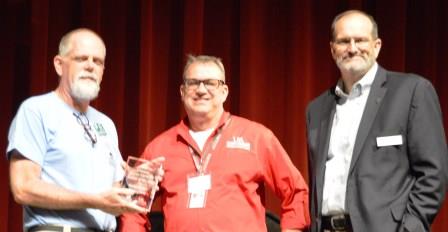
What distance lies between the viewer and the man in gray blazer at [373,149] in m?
2.79

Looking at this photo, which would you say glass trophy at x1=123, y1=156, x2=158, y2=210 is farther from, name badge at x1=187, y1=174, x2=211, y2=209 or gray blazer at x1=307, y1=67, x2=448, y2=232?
gray blazer at x1=307, y1=67, x2=448, y2=232

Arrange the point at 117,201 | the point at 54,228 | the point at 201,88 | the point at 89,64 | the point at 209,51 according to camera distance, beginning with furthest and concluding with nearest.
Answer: the point at 209,51
the point at 201,88
the point at 89,64
the point at 54,228
the point at 117,201

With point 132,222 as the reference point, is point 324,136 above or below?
above

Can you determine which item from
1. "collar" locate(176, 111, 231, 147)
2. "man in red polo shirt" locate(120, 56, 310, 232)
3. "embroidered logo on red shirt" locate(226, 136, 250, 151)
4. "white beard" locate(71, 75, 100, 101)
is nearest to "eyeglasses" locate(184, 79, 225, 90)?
"man in red polo shirt" locate(120, 56, 310, 232)

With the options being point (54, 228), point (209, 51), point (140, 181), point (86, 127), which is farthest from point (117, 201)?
point (209, 51)

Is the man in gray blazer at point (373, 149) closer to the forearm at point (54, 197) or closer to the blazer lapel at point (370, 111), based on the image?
the blazer lapel at point (370, 111)

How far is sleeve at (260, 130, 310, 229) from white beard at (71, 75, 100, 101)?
853mm

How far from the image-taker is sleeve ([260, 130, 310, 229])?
330cm

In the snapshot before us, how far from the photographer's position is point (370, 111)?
294 centimetres


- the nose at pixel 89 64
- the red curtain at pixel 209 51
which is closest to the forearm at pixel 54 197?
the nose at pixel 89 64

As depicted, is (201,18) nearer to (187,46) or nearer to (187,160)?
(187,46)

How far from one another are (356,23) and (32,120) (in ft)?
4.62

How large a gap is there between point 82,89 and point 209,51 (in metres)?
1.76

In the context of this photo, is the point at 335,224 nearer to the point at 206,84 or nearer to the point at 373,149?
Result: the point at 373,149
